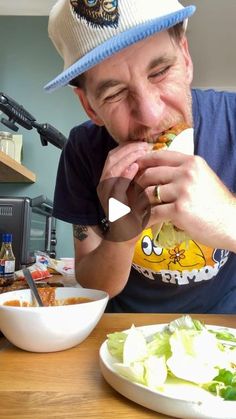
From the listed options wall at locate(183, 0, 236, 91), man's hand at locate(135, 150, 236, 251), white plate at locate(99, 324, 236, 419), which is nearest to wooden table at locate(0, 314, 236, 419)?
white plate at locate(99, 324, 236, 419)

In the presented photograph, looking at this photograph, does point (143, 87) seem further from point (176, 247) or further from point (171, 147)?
point (176, 247)

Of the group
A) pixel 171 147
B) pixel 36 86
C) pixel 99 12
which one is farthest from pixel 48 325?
pixel 36 86

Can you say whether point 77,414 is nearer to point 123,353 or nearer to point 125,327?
point 123,353

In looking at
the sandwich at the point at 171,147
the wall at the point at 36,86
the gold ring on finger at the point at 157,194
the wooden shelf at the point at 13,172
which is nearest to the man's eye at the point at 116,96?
the sandwich at the point at 171,147

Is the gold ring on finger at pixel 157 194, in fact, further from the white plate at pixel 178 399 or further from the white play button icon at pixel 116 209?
the white plate at pixel 178 399

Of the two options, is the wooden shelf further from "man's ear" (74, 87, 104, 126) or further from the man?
"man's ear" (74, 87, 104, 126)

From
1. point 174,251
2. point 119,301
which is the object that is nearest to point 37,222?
point 119,301

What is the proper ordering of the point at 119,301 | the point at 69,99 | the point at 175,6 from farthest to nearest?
the point at 69,99 → the point at 119,301 → the point at 175,6

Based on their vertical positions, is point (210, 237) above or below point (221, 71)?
below
